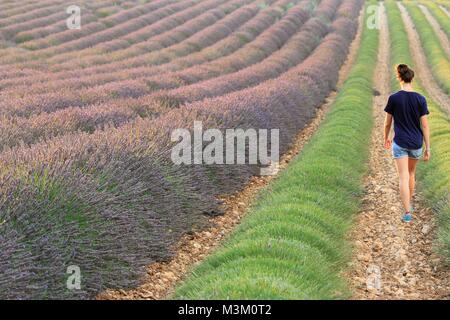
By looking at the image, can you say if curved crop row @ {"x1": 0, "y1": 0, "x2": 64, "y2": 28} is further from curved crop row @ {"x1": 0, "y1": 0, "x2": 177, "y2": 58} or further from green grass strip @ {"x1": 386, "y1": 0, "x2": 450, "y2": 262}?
green grass strip @ {"x1": 386, "y1": 0, "x2": 450, "y2": 262}

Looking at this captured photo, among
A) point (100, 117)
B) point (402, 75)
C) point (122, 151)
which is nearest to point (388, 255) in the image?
point (402, 75)

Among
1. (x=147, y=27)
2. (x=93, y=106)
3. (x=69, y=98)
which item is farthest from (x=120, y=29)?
(x=93, y=106)

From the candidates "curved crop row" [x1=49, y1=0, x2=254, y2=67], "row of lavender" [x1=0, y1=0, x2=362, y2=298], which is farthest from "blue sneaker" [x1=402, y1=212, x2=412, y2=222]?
"curved crop row" [x1=49, y1=0, x2=254, y2=67]

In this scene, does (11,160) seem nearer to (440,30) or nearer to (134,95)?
(134,95)

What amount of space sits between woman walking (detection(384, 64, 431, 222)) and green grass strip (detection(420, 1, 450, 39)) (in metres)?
31.3

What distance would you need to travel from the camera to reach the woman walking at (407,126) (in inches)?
268

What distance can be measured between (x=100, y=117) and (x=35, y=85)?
4.11 meters

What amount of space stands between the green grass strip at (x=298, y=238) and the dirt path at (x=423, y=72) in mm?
8970

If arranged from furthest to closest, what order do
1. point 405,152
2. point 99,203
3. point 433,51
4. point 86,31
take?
point 433,51 < point 86,31 < point 405,152 < point 99,203

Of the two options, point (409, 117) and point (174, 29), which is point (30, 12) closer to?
point (174, 29)

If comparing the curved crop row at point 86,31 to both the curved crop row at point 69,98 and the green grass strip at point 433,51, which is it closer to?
the curved crop row at point 69,98

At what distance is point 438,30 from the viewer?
3856 cm

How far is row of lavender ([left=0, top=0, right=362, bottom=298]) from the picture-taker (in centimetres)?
418

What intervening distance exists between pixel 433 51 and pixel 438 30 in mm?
11215
